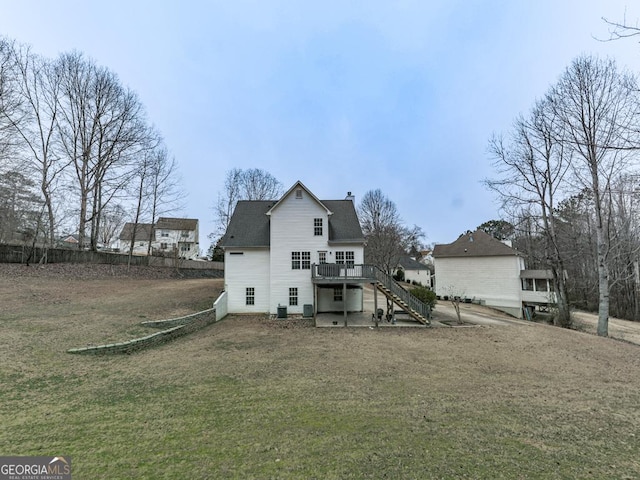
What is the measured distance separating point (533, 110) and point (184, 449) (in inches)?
1003

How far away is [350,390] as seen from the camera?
6715 millimetres

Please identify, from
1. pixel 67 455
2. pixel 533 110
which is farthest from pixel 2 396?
pixel 533 110

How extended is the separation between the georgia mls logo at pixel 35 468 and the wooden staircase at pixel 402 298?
13.5 m

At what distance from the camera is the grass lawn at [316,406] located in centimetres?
401

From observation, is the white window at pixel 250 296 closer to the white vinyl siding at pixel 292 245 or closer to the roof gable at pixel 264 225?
the white vinyl siding at pixel 292 245

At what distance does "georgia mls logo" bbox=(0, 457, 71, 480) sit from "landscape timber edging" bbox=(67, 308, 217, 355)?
239 inches

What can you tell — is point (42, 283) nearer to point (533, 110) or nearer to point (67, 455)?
point (67, 455)

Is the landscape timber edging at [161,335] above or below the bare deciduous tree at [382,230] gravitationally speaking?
below

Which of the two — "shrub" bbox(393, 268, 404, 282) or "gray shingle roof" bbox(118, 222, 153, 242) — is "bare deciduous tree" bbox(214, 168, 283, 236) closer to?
"gray shingle roof" bbox(118, 222, 153, 242)

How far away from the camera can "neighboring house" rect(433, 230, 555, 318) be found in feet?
90.6

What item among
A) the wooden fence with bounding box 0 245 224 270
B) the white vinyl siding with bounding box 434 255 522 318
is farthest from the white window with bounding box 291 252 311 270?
the white vinyl siding with bounding box 434 255 522 318

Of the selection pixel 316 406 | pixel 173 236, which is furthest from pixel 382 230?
pixel 173 236

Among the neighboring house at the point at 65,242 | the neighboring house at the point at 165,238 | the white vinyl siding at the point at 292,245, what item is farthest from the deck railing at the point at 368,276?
the neighboring house at the point at 165,238

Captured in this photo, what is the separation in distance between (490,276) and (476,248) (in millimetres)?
3292
